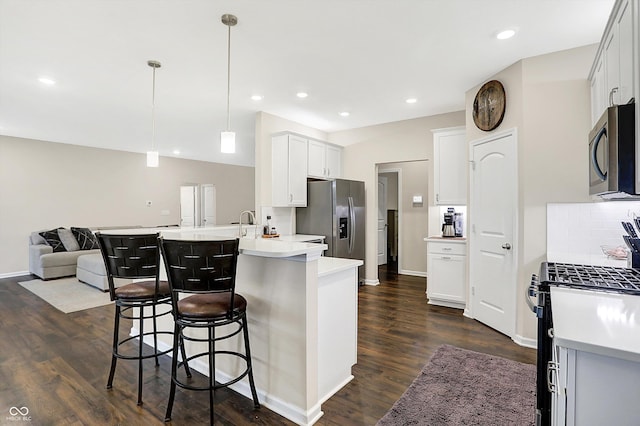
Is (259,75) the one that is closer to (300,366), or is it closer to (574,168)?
(300,366)

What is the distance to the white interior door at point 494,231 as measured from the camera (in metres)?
3.14

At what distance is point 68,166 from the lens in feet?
22.0

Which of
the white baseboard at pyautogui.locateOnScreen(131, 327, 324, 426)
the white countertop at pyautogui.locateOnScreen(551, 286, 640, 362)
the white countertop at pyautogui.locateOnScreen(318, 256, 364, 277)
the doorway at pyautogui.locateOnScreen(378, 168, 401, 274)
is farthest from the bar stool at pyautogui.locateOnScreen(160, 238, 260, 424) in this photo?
the doorway at pyautogui.locateOnScreen(378, 168, 401, 274)

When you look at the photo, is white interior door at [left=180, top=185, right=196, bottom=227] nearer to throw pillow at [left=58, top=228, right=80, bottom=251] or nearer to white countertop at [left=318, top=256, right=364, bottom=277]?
throw pillow at [left=58, top=228, right=80, bottom=251]

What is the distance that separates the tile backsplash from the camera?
2.62 m

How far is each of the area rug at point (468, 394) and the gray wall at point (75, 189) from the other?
25.0ft

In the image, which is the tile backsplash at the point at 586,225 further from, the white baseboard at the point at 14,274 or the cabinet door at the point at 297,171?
the white baseboard at the point at 14,274

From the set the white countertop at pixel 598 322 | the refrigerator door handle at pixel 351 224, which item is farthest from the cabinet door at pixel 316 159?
the white countertop at pixel 598 322

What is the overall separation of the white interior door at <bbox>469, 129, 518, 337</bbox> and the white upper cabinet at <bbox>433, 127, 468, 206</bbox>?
500 mm

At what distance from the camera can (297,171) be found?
4789mm

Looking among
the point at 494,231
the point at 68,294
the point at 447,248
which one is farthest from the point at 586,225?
the point at 68,294

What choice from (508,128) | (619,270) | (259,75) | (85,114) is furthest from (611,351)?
(85,114)

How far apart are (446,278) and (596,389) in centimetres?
340

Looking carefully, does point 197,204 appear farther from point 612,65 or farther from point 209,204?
point 612,65
